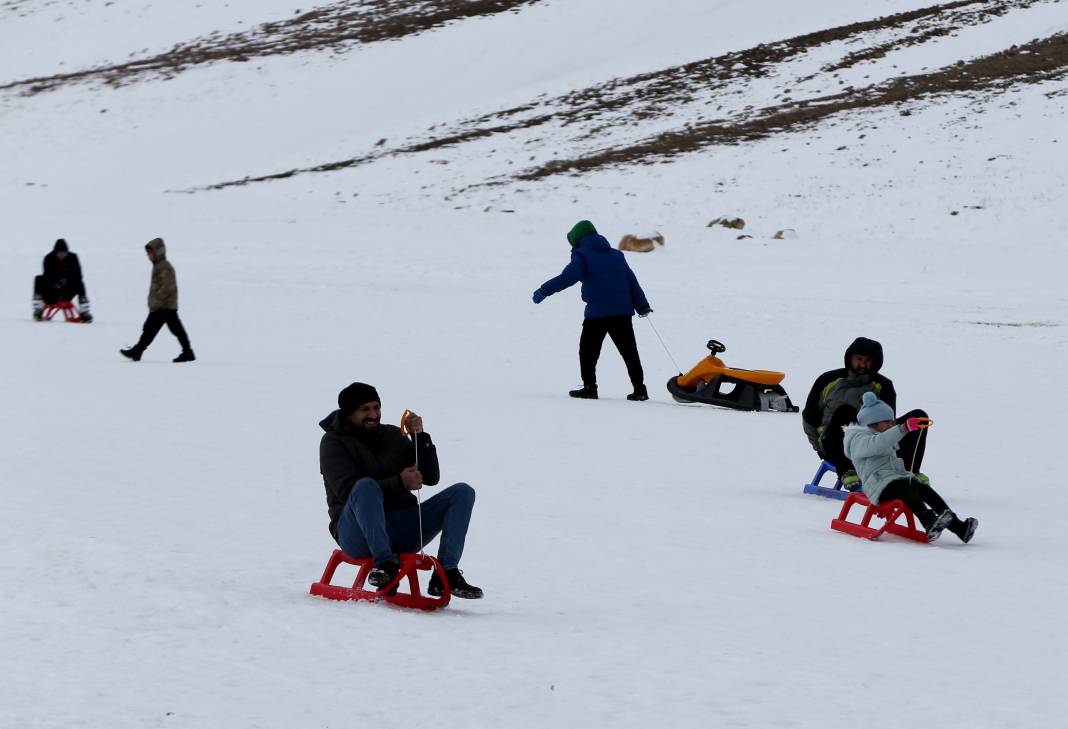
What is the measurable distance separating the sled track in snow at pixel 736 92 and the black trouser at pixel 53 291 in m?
24.3

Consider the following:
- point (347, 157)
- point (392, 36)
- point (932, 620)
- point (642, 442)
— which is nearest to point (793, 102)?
point (347, 157)

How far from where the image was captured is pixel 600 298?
1438 cm

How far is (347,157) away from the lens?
49625 mm

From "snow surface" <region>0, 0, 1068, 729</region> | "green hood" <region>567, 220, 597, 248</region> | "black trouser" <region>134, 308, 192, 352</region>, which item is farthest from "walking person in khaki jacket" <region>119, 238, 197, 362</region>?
"green hood" <region>567, 220, 597, 248</region>

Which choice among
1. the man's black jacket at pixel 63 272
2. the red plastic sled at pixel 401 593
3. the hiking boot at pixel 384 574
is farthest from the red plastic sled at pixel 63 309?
the hiking boot at pixel 384 574

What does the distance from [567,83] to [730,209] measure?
1959 cm

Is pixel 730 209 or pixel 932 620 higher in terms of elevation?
pixel 932 620

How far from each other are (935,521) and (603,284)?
22.7 feet

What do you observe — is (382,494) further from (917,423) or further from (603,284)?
(603,284)

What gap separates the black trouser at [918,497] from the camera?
311 inches

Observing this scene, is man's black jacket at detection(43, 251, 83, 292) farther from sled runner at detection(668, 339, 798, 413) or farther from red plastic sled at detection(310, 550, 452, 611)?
red plastic sled at detection(310, 550, 452, 611)

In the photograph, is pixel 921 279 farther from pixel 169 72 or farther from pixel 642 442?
pixel 169 72

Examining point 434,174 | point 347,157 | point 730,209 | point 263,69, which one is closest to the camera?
point 730,209

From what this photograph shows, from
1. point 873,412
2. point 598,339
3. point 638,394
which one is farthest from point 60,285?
point 873,412
